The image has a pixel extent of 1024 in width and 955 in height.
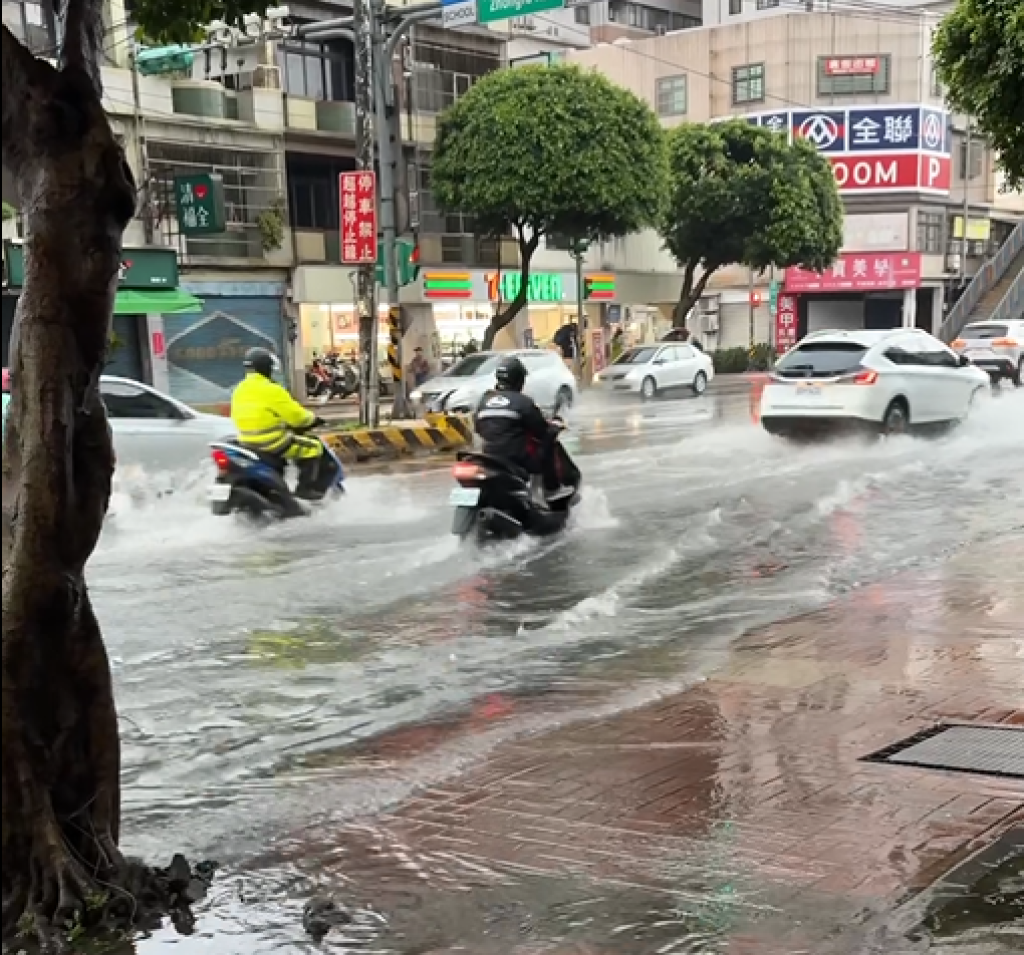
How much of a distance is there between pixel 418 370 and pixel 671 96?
2225 cm

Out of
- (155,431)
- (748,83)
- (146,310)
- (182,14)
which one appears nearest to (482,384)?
(146,310)

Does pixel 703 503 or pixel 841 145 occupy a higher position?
pixel 841 145

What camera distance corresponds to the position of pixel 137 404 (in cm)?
1359

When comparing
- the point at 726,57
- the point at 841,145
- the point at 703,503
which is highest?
the point at 726,57

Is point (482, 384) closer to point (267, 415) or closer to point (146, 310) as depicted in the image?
point (146, 310)

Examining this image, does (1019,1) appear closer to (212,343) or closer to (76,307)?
(76,307)

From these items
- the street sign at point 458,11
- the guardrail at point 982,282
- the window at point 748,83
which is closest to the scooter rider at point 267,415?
the street sign at point 458,11

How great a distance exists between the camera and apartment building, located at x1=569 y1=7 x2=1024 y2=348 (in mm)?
43812

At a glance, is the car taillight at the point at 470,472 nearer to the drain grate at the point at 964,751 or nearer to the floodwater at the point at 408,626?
the floodwater at the point at 408,626

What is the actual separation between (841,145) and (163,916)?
4451 cm

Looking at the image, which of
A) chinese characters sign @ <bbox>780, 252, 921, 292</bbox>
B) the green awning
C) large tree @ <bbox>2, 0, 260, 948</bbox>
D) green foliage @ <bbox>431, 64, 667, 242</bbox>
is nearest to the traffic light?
the green awning

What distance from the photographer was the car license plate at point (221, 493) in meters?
11.4

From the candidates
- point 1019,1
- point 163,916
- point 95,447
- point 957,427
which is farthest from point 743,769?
point 957,427

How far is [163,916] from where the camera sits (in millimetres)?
3713
